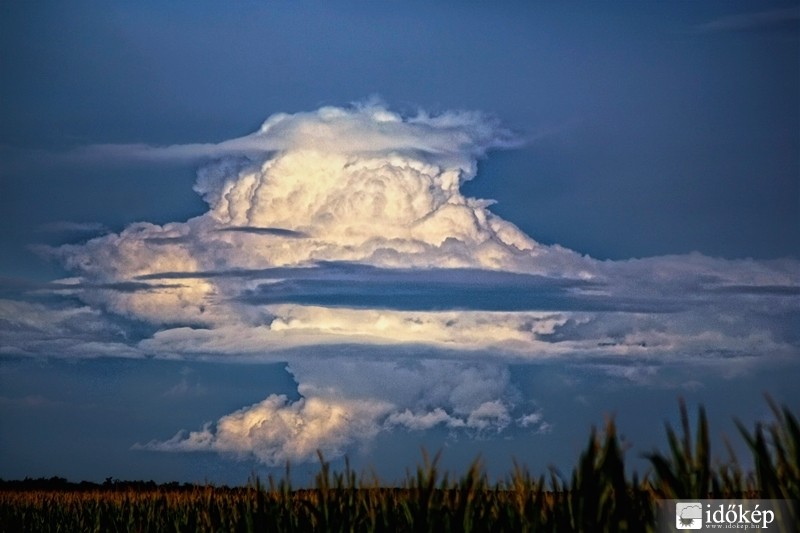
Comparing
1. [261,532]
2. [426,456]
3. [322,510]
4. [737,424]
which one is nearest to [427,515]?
[426,456]

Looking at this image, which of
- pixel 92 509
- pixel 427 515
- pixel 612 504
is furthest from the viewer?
pixel 92 509

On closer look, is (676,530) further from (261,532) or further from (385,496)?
(261,532)

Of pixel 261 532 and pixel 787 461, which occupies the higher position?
pixel 787 461

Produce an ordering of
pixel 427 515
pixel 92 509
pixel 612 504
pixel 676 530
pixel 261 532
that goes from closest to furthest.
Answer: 1. pixel 676 530
2. pixel 612 504
3. pixel 427 515
4. pixel 261 532
5. pixel 92 509

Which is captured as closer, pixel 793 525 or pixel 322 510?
pixel 793 525

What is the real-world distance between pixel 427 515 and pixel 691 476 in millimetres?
3183

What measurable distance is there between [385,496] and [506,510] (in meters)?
1.43

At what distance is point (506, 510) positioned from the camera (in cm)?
1017

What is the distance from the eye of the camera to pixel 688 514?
731 cm

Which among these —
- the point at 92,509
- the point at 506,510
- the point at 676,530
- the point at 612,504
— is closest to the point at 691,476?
the point at 676,530

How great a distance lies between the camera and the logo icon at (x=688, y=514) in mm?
7270

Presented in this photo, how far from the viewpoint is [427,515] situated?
9781 mm

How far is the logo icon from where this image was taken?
7270 millimetres

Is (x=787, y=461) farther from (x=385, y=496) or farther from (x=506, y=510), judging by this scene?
(x=385, y=496)
